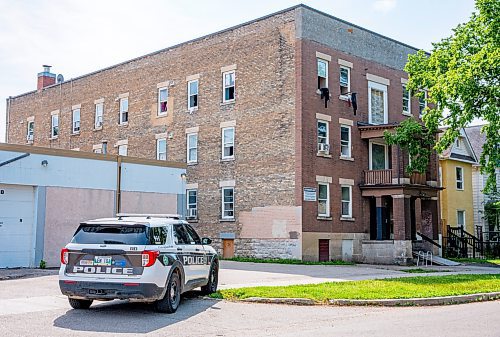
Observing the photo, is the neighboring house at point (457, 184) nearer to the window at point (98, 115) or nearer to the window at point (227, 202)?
the window at point (227, 202)

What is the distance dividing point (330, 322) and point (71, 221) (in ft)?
49.2

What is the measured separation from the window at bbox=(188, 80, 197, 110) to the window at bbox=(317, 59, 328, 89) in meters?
7.86

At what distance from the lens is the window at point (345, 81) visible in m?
32.0

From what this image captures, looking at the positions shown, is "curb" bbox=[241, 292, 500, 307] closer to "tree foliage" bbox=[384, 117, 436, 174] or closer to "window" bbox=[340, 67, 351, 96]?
"tree foliage" bbox=[384, 117, 436, 174]

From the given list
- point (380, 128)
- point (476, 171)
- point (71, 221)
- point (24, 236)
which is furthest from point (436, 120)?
point (476, 171)

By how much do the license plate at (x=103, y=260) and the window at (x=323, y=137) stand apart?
65.8 ft

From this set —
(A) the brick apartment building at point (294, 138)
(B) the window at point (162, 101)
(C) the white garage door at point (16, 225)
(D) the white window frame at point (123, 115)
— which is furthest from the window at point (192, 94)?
(C) the white garage door at point (16, 225)

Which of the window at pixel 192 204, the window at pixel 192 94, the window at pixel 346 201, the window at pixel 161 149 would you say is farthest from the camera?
the window at pixel 161 149

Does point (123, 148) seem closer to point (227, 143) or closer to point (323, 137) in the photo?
point (227, 143)

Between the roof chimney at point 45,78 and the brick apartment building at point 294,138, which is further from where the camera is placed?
the roof chimney at point 45,78

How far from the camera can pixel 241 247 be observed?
31.5 meters

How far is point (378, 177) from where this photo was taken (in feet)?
104

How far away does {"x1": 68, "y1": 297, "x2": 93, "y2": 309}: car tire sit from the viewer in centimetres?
1215

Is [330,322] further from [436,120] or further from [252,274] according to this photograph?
[436,120]
